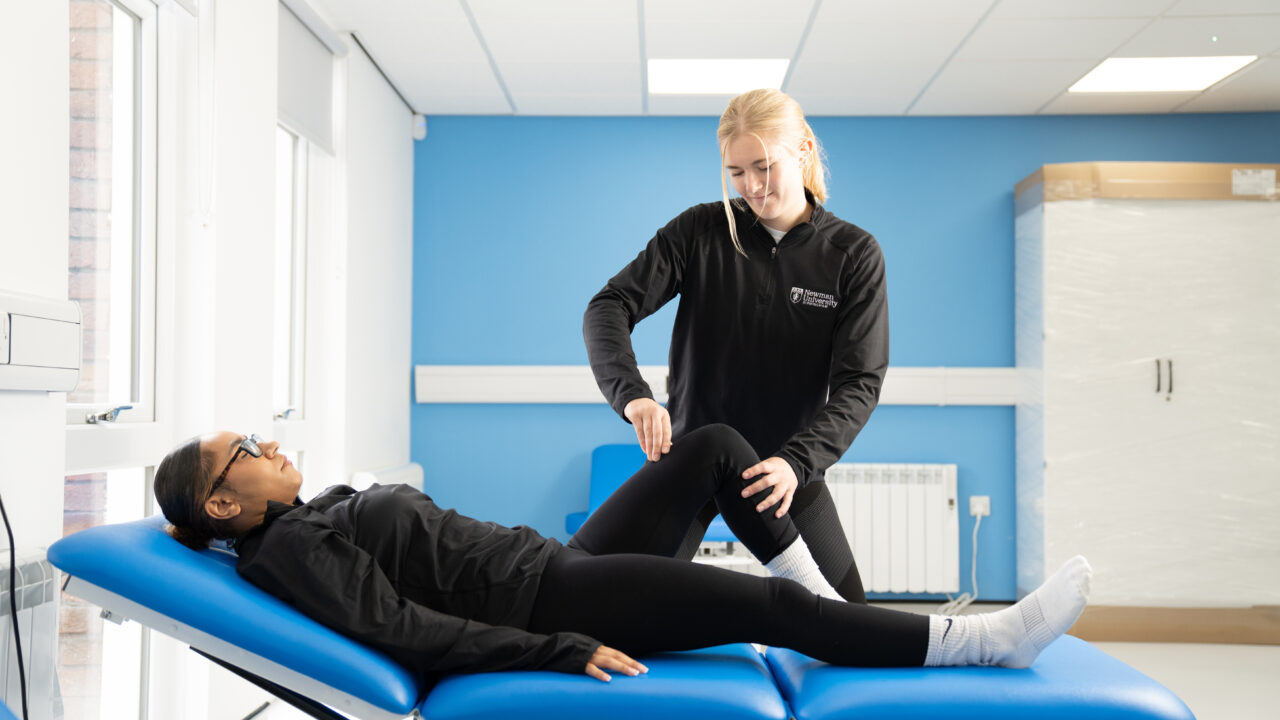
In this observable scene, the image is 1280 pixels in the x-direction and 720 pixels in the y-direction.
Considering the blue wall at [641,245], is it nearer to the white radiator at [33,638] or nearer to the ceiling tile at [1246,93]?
the ceiling tile at [1246,93]

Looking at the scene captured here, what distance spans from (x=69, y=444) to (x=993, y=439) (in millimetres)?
3797

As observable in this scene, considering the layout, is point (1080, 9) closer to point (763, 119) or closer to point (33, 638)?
point (763, 119)

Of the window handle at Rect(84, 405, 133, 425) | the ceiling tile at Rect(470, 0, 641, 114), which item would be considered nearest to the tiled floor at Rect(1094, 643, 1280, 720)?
the ceiling tile at Rect(470, 0, 641, 114)

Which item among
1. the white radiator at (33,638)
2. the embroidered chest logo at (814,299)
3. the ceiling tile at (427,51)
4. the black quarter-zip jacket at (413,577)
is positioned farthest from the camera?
the ceiling tile at (427,51)

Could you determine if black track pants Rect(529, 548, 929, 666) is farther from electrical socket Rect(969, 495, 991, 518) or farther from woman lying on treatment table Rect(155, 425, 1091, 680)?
electrical socket Rect(969, 495, 991, 518)

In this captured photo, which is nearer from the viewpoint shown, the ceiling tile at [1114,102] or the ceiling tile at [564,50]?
the ceiling tile at [564,50]

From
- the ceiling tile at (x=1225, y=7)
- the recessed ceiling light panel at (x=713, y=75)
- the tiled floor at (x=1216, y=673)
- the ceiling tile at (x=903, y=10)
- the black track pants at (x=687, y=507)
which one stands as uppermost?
the ceiling tile at (x=1225, y=7)

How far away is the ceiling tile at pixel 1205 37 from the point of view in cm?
335

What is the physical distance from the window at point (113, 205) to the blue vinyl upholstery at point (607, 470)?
2.07 meters

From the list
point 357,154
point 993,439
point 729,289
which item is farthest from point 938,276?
point 729,289

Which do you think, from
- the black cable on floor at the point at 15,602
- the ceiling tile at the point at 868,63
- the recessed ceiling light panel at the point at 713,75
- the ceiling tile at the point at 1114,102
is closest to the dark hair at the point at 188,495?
the black cable on floor at the point at 15,602

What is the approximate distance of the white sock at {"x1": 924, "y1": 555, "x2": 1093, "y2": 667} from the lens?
1248 mm

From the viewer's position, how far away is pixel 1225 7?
10.6 ft

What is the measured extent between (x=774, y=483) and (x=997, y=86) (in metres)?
3.23
